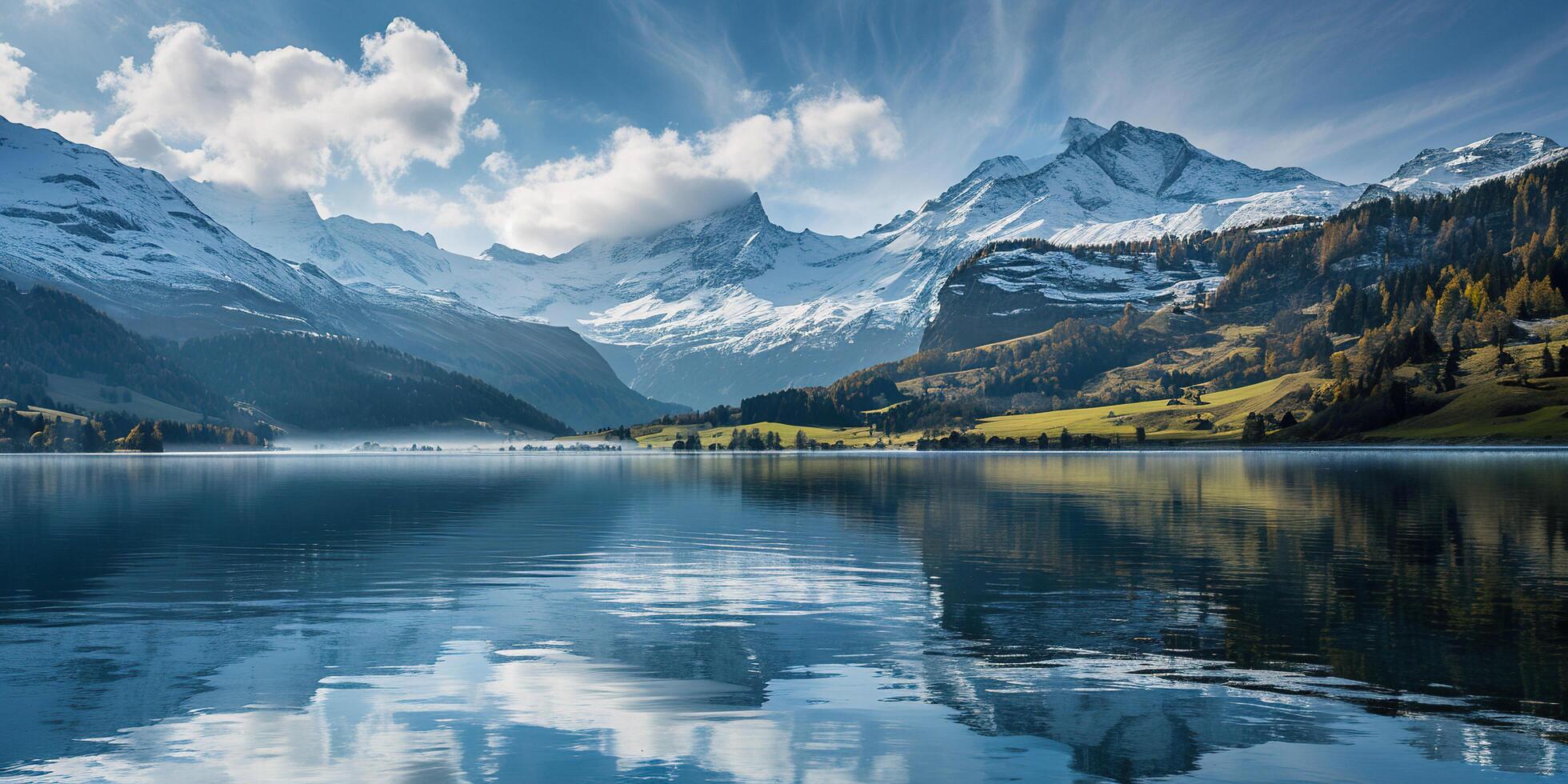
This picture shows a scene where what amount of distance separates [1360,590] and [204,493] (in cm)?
12805

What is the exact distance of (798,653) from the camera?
113 feet

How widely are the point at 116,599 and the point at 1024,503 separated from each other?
77.8 metres

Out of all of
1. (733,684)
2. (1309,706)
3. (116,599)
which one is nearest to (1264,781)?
(1309,706)

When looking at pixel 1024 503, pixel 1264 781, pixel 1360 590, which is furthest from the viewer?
pixel 1024 503

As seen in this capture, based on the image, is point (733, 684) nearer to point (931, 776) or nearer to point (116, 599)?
point (931, 776)

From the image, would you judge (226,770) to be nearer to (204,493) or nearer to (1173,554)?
(1173,554)

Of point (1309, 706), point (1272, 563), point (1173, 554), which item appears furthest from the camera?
point (1173, 554)

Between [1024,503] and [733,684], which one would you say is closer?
[733,684]

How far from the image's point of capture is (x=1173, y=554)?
192ft

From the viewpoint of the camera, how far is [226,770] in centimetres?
2266

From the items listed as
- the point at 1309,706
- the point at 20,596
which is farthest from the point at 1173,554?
the point at 20,596

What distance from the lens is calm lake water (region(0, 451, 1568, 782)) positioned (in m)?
23.4

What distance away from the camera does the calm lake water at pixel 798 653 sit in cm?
2341

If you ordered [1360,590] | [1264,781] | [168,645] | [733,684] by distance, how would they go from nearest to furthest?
1. [1264,781]
2. [733,684]
3. [168,645]
4. [1360,590]
